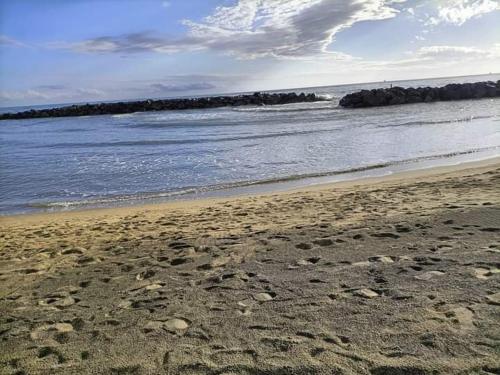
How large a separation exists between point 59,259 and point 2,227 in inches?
120

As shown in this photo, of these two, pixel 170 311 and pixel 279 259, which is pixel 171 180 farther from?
pixel 170 311

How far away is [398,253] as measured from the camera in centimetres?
432

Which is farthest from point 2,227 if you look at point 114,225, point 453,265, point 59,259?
point 453,265

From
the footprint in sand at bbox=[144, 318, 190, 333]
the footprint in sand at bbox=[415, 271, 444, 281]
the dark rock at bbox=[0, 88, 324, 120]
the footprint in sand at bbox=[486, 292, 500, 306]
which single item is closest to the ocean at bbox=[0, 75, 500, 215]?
the footprint in sand at bbox=[415, 271, 444, 281]

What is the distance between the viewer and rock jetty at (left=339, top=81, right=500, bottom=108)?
34.3m

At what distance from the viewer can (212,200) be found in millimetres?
8609

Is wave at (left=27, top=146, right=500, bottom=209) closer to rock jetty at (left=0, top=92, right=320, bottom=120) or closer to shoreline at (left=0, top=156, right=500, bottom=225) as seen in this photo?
shoreline at (left=0, top=156, right=500, bottom=225)

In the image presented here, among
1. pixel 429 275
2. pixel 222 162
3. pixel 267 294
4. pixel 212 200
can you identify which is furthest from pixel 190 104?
pixel 429 275

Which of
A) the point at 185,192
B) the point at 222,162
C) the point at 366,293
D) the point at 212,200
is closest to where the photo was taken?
the point at 366,293

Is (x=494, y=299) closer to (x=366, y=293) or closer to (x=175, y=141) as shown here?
(x=366, y=293)

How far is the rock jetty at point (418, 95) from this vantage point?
113 feet

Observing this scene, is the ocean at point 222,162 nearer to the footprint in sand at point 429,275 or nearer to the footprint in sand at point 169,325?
the footprint in sand at point 429,275

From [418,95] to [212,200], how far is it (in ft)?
105

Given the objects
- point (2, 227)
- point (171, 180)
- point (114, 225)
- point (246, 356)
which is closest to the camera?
point (246, 356)
